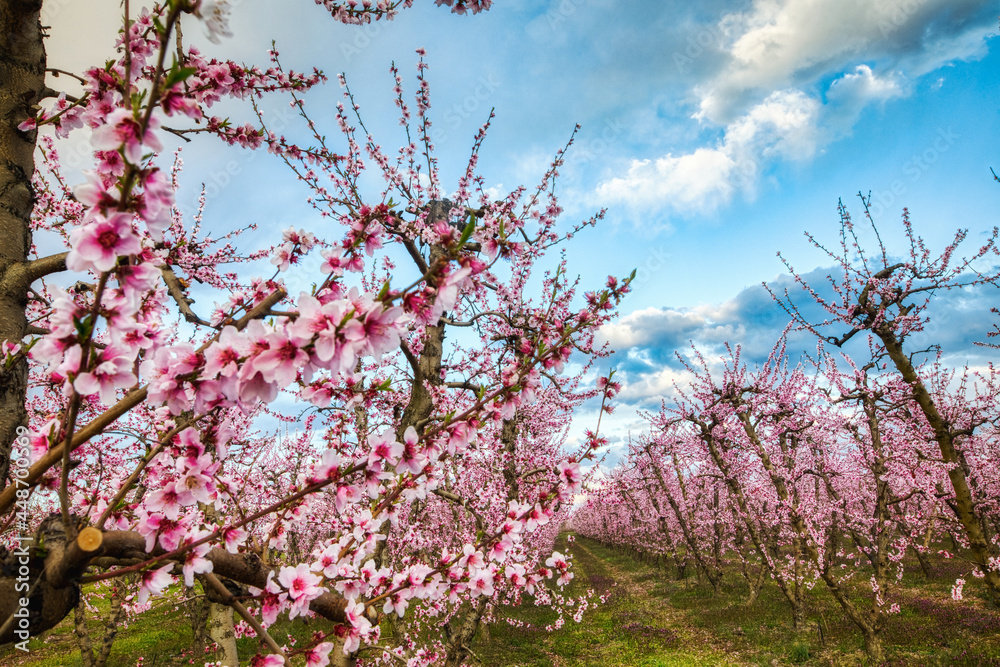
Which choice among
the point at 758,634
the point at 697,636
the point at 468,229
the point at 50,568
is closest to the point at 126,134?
the point at 468,229

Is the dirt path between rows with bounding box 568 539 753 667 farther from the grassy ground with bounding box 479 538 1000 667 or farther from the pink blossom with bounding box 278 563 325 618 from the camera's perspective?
the pink blossom with bounding box 278 563 325 618

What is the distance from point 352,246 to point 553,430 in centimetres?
1489

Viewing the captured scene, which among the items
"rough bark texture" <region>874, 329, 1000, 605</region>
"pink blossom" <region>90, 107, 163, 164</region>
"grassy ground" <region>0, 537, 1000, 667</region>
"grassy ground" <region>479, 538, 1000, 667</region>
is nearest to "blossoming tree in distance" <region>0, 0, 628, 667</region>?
"pink blossom" <region>90, 107, 163, 164</region>

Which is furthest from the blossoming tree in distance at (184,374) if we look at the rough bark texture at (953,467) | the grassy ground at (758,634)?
the grassy ground at (758,634)

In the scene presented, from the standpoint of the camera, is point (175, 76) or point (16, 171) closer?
point (175, 76)

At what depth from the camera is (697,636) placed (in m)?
10.9

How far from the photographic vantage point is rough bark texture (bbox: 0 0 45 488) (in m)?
2.04

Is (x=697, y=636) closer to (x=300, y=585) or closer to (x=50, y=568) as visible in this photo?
(x=300, y=585)

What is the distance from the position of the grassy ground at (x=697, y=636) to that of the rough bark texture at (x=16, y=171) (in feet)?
18.6

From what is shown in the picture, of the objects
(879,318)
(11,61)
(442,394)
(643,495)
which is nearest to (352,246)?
(11,61)

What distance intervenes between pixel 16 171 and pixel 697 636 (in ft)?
46.0

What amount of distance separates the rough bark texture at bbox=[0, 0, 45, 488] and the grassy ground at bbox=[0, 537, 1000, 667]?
5655 millimetres

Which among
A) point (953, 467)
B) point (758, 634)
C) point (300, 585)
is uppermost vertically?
point (300, 585)

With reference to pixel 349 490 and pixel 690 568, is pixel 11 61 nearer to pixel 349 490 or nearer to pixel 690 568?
pixel 349 490
